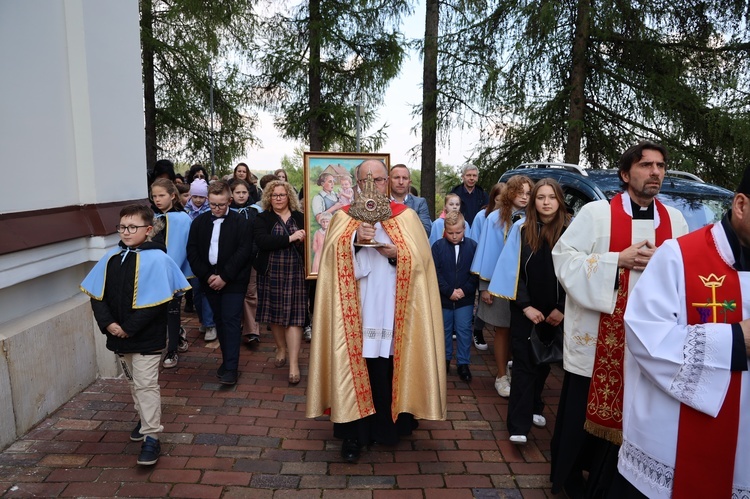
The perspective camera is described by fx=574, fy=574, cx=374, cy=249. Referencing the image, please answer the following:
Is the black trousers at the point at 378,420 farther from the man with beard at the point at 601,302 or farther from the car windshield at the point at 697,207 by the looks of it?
the car windshield at the point at 697,207

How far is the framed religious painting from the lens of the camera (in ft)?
18.8

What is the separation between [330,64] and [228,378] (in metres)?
8.56

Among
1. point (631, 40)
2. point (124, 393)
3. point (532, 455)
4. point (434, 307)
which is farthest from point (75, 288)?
point (631, 40)

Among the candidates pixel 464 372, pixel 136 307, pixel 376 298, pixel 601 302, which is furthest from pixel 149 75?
pixel 601 302

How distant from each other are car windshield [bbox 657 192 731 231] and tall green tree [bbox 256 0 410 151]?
25.1 feet

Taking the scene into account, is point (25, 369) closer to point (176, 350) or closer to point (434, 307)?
point (176, 350)

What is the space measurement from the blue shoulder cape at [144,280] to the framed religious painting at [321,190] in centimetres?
183

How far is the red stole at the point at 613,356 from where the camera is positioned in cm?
328

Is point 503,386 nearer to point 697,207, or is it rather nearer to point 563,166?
point 697,207

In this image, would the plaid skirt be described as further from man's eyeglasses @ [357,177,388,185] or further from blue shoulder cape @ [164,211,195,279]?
man's eyeglasses @ [357,177,388,185]

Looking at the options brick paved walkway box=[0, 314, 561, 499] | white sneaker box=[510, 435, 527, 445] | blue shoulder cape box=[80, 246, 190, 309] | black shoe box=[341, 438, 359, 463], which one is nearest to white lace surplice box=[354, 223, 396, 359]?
black shoe box=[341, 438, 359, 463]

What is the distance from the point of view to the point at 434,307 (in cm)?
403

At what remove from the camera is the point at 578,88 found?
10023mm

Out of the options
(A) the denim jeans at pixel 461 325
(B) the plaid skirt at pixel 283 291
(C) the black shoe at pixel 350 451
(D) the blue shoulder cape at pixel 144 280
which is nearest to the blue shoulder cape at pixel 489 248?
(A) the denim jeans at pixel 461 325
